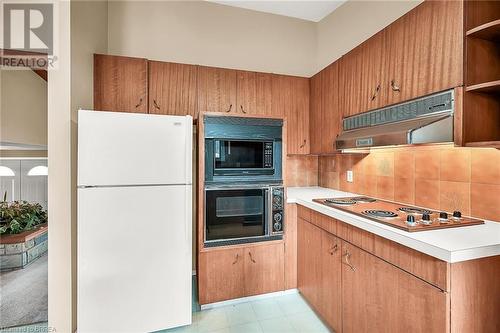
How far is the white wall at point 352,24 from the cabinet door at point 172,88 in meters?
1.61

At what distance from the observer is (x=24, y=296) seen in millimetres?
2082

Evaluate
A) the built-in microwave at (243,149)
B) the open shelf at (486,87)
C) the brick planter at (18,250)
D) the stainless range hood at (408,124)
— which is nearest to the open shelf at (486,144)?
the stainless range hood at (408,124)

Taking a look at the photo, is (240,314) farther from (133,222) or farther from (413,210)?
(413,210)

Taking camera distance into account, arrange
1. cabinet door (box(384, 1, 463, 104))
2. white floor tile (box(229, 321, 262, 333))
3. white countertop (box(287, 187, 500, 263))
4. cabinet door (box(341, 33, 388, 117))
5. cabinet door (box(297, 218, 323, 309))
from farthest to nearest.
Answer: cabinet door (box(297, 218, 323, 309)) < white floor tile (box(229, 321, 262, 333)) < cabinet door (box(341, 33, 388, 117)) < cabinet door (box(384, 1, 463, 104)) < white countertop (box(287, 187, 500, 263))

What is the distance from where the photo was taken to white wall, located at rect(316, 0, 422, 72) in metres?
2.03

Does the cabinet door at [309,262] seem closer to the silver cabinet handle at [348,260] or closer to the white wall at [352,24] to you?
the silver cabinet handle at [348,260]

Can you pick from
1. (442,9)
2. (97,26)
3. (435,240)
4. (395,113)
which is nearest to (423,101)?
(395,113)

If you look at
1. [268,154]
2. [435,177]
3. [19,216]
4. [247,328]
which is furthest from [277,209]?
[19,216]

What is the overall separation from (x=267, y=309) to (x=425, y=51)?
7.08ft

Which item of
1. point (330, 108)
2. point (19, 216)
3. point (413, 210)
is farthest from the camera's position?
point (19, 216)

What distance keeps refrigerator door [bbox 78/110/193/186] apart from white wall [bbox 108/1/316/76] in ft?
3.82

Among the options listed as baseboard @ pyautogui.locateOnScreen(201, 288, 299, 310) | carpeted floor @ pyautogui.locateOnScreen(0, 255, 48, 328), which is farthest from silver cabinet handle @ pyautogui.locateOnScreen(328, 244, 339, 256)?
carpeted floor @ pyautogui.locateOnScreen(0, 255, 48, 328)

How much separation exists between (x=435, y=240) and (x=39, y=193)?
12.7ft

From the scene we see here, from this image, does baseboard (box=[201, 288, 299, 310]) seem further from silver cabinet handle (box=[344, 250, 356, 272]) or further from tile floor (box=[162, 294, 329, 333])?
silver cabinet handle (box=[344, 250, 356, 272])
